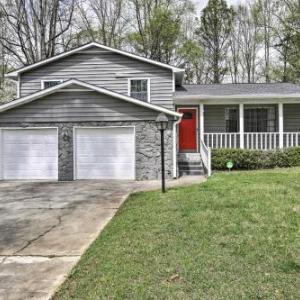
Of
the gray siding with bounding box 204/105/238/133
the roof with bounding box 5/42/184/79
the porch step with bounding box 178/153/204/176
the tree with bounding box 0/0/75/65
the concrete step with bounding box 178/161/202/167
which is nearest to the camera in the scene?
the porch step with bounding box 178/153/204/176

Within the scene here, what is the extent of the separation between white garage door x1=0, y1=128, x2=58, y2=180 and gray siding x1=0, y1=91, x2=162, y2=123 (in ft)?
1.78

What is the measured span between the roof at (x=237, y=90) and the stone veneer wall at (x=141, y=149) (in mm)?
3050

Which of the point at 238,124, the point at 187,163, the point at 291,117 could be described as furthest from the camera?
the point at 238,124

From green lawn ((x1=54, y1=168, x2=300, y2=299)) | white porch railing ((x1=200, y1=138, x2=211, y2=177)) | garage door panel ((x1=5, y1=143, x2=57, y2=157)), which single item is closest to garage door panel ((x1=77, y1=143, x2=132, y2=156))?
garage door panel ((x1=5, y1=143, x2=57, y2=157))

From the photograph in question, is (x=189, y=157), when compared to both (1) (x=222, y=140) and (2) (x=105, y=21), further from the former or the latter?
(2) (x=105, y=21)

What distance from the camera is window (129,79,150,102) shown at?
1512 centimetres

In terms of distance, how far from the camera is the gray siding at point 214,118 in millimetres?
15680

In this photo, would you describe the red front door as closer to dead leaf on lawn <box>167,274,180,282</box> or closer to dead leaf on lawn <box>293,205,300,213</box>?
dead leaf on lawn <box>293,205,300,213</box>

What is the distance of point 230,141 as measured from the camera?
14.3 m

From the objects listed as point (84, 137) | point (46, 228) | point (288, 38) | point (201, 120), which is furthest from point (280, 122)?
point (288, 38)

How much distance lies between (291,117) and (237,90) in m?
2.76

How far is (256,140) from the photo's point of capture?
14250mm

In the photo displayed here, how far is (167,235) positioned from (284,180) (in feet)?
19.8

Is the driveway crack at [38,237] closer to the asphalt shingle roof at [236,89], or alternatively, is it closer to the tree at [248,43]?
the asphalt shingle roof at [236,89]
